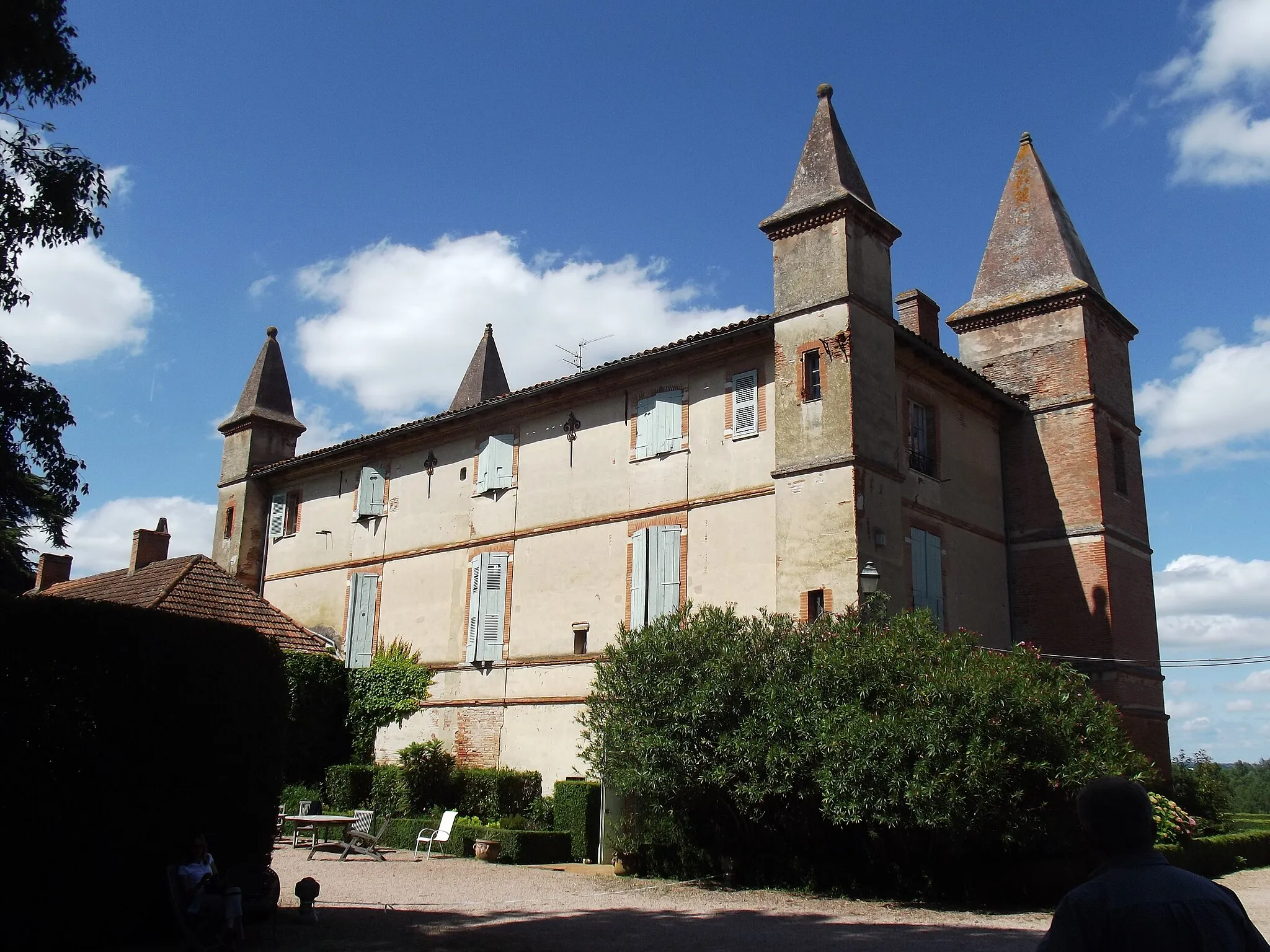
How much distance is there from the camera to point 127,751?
29.2ft

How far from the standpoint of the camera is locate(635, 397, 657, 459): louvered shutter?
19.2 m

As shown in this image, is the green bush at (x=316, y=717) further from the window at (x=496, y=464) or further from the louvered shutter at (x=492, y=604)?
the window at (x=496, y=464)

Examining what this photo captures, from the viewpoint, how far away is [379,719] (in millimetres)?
21750

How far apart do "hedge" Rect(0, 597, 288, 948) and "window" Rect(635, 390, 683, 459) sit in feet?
32.3

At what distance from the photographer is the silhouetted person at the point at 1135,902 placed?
2.81 m

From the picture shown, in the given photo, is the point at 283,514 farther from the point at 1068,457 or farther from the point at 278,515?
the point at 1068,457

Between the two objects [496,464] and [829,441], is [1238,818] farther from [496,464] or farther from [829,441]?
[496,464]

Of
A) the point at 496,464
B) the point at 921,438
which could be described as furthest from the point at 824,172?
the point at 496,464

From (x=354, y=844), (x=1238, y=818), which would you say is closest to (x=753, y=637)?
(x=354, y=844)

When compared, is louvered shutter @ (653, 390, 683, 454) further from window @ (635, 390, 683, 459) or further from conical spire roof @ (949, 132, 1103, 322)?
conical spire roof @ (949, 132, 1103, 322)

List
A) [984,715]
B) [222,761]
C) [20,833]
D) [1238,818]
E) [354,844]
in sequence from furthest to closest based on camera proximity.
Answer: [1238,818], [354,844], [984,715], [222,761], [20,833]

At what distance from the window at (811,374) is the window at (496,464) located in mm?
6968

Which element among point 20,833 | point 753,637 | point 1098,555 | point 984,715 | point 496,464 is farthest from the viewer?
point 496,464

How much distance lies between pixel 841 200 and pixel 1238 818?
63.9ft
